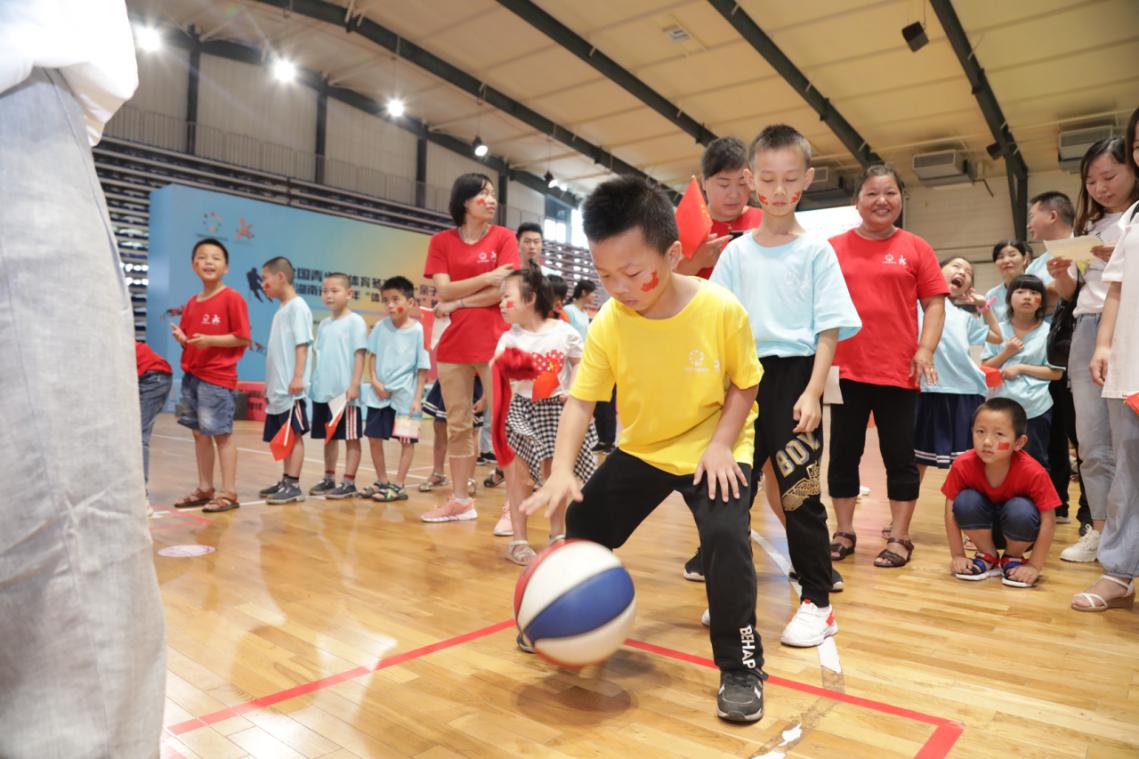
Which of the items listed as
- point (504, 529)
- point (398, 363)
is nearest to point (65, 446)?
point (504, 529)

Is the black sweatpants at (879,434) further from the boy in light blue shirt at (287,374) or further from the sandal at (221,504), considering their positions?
the sandal at (221,504)

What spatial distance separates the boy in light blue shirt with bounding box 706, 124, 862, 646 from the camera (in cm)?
231

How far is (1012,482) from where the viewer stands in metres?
3.24

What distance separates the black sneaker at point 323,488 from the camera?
5.12m

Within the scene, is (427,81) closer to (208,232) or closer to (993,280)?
(208,232)

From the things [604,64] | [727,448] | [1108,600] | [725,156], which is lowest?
[1108,600]

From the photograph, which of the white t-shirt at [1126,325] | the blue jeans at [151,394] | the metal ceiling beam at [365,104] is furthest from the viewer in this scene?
the metal ceiling beam at [365,104]

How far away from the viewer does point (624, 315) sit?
2.05m

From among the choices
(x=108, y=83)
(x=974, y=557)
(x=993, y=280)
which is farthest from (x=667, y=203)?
(x=993, y=280)

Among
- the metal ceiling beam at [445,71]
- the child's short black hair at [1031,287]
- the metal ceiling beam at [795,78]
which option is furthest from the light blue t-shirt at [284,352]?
the metal ceiling beam at [795,78]

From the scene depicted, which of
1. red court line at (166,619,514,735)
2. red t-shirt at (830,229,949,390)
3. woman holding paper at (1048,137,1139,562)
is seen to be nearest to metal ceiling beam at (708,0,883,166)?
woman holding paper at (1048,137,1139,562)

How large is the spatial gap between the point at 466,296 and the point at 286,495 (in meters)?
1.91

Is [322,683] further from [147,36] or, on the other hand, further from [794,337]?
[147,36]

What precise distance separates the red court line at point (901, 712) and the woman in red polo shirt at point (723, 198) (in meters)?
1.46
